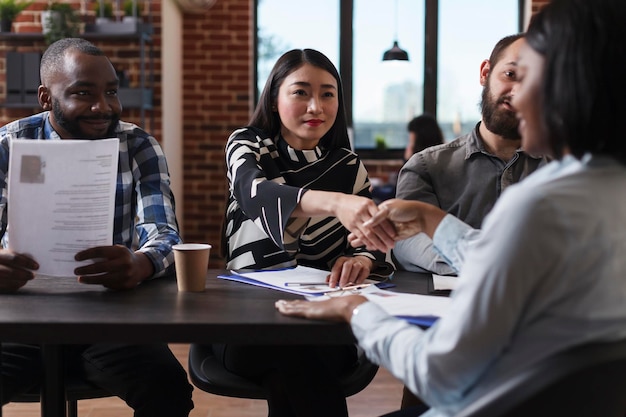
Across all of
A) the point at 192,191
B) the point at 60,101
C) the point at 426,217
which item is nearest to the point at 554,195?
the point at 426,217

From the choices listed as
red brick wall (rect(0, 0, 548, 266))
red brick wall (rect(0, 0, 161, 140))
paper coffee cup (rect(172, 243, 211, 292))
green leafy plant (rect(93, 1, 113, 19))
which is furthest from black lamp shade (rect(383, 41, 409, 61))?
paper coffee cup (rect(172, 243, 211, 292))

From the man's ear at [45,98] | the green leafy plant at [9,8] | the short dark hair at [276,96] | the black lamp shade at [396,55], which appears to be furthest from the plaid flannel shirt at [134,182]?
the black lamp shade at [396,55]

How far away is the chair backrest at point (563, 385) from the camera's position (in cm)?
80

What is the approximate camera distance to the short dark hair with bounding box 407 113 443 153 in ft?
15.4

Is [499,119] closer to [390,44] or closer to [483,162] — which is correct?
[483,162]

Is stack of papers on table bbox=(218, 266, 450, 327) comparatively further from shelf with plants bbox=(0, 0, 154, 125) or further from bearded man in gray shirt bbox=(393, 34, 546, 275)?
shelf with plants bbox=(0, 0, 154, 125)

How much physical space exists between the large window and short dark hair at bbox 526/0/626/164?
520cm

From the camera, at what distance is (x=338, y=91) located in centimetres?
205

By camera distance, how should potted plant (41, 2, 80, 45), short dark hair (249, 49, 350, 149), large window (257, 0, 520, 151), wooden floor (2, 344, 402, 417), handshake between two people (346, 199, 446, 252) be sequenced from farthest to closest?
large window (257, 0, 520, 151), potted plant (41, 2, 80, 45), wooden floor (2, 344, 402, 417), short dark hair (249, 49, 350, 149), handshake between two people (346, 199, 446, 252)

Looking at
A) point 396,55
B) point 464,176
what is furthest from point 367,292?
point 396,55

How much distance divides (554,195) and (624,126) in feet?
0.44

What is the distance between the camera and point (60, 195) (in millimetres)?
1401

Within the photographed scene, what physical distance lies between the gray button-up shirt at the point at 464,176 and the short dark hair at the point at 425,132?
2627 mm

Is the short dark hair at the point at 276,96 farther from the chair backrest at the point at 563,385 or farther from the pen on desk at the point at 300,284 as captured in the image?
the chair backrest at the point at 563,385
